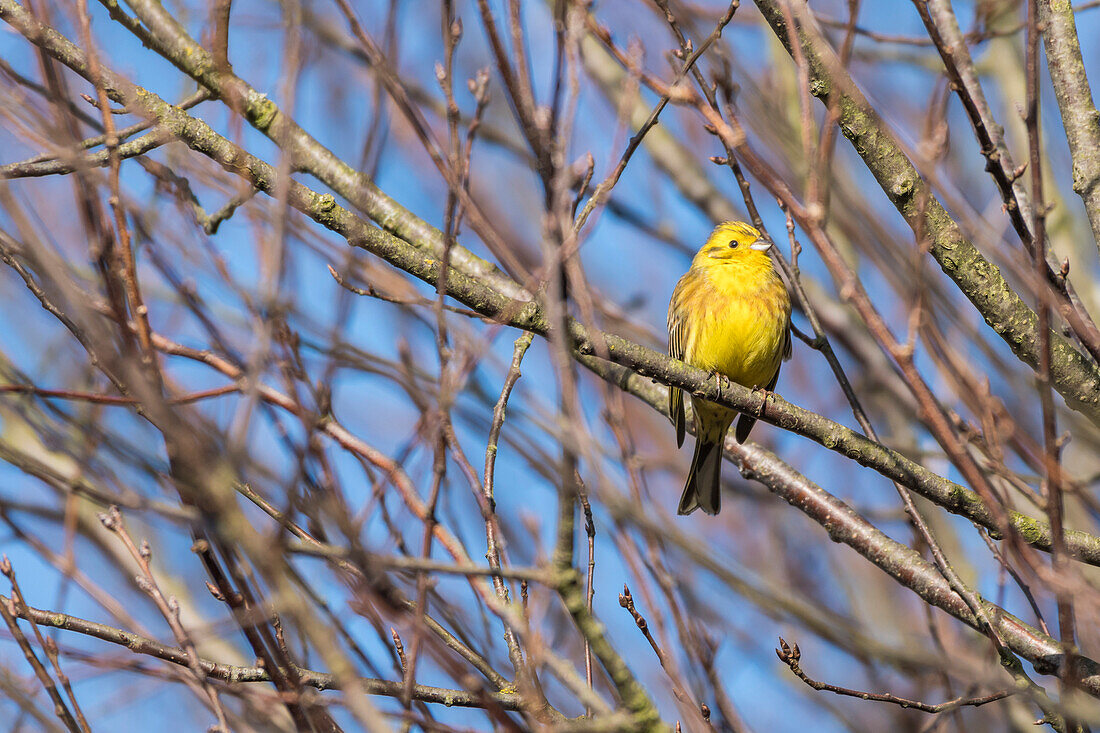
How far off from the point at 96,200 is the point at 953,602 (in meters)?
3.12

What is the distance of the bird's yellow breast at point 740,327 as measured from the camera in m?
5.52

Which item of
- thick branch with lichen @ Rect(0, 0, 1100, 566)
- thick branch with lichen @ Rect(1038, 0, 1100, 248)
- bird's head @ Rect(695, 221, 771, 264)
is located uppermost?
bird's head @ Rect(695, 221, 771, 264)

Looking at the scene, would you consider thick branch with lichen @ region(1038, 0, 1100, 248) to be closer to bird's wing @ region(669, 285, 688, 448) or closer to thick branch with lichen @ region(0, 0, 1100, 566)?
thick branch with lichen @ region(0, 0, 1100, 566)

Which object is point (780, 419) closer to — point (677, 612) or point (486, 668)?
point (677, 612)

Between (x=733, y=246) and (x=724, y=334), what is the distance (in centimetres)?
85

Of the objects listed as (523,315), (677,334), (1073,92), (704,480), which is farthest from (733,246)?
(523,315)

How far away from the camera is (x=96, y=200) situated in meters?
1.69

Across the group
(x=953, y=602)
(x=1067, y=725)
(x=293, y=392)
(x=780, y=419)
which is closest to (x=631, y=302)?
(x=780, y=419)

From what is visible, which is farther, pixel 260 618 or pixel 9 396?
pixel 9 396

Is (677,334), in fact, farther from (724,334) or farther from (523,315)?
(523,315)

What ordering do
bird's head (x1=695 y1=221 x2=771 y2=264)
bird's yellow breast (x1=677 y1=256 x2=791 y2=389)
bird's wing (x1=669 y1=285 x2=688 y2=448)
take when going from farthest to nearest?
bird's head (x1=695 y1=221 x2=771 y2=264), bird's wing (x1=669 y1=285 x2=688 y2=448), bird's yellow breast (x1=677 y1=256 x2=791 y2=389)

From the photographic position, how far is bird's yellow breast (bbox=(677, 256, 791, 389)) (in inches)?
217

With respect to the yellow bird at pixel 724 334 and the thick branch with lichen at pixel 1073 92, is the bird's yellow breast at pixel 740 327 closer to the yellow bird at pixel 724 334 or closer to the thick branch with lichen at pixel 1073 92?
the yellow bird at pixel 724 334

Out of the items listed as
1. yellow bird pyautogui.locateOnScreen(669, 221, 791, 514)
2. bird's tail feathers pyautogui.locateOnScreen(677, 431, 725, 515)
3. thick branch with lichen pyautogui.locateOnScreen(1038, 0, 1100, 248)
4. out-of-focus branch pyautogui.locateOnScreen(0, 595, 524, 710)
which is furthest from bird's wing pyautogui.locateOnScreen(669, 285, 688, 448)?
out-of-focus branch pyautogui.locateOnScreen(0, 595, 524, 710)
